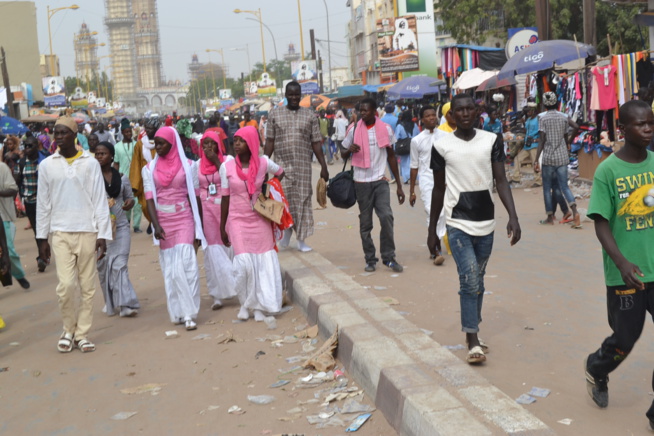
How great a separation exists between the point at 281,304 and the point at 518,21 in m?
28.1

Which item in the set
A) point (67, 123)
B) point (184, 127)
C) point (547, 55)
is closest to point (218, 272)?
point (67, 123)

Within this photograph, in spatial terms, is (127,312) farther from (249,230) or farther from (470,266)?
(470,266)

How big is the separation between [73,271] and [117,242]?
1205mm

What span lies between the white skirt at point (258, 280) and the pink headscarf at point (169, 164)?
2.98ft

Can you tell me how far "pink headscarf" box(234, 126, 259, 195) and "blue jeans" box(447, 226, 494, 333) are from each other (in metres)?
2.39

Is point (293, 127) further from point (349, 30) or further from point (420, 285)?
point (349, 30)

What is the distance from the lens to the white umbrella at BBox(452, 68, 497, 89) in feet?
71.9

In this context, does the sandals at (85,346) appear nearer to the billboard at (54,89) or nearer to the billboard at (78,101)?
the billboard at (54,89)

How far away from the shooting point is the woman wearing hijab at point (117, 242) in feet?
25.6

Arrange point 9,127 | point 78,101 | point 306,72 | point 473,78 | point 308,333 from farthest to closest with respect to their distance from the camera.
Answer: point 78,101 < point 306,72 < point 9,127 < point 473,78 < point 308,333

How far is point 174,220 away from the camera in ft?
24.5

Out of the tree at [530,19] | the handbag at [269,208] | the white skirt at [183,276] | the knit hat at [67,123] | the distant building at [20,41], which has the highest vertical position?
the distant building at [20,41]

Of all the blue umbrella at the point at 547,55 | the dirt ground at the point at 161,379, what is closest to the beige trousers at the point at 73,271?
the dirt ground at the point at 161,379

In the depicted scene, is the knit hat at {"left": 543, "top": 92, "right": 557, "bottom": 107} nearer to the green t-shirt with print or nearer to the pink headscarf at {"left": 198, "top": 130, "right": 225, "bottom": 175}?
the pink headscarf at {"left": 198, "top": 130, "right": 225, "bottom": 175}
